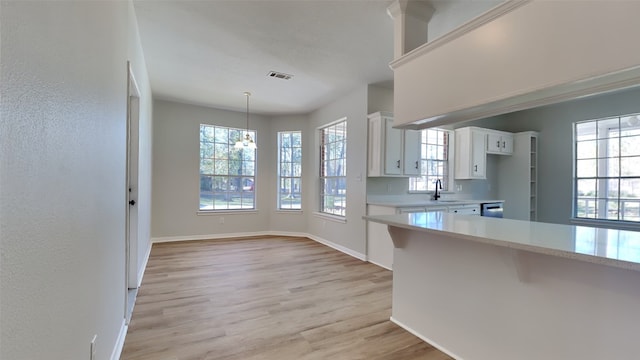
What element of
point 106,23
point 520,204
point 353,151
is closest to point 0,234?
point 106,23

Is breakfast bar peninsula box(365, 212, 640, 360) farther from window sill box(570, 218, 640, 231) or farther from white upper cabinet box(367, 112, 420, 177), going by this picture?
window sill box(570, 218, 640, 231)

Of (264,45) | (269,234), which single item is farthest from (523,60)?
(269,234)

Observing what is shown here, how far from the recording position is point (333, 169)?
5625 millimetres

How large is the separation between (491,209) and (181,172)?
19.0ft

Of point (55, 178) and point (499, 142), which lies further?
point (499, 142)

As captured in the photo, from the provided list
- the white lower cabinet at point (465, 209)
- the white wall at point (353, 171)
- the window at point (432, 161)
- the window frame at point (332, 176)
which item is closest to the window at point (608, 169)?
the white lower cabinet at point (465, 209)

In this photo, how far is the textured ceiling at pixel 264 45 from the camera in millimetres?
2582

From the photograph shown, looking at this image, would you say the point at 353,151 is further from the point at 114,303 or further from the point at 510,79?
the point at 114,303

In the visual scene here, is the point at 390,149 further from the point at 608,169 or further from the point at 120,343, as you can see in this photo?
the point at 120,343

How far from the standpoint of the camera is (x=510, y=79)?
5.45ft

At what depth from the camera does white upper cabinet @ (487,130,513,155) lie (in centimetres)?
546

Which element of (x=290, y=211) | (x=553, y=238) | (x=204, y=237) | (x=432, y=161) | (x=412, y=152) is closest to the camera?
(x=553, y=238)

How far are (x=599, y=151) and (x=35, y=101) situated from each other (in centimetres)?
676

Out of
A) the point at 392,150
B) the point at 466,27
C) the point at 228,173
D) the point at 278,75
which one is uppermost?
the point at 278,75
